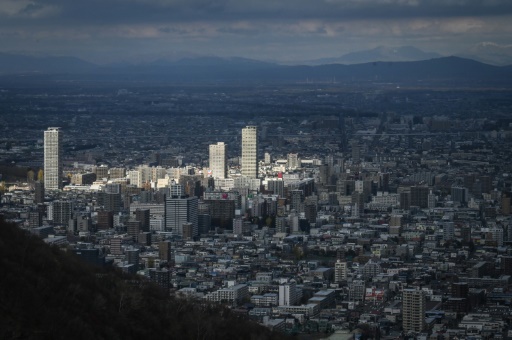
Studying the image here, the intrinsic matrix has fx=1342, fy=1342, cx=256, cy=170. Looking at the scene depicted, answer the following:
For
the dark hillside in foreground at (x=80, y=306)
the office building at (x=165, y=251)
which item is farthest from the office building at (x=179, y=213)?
the dark hillside in foreground at (x=80, y=306)

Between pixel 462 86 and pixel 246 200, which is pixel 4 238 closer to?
pixel 246 200

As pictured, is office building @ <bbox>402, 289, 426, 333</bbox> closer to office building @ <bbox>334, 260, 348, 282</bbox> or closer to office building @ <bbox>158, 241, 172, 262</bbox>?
office building @ <bbox>334, 260, 348, 282</bbox>

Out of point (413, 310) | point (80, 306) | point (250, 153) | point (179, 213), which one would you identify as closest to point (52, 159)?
point (250, 153)

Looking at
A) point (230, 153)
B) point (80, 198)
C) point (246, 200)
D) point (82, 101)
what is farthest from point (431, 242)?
point (82, 101)

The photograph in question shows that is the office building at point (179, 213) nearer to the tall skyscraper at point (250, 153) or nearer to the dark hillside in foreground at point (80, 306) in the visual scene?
the tall skyscraper at point (250, 153)

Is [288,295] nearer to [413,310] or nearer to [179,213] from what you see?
[413,310]

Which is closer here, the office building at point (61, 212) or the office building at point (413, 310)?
the office building at point (413, 310)

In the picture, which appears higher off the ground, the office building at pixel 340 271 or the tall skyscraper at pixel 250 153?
the tall skyscraper at pixel 250 153
